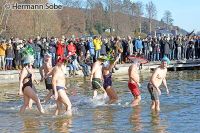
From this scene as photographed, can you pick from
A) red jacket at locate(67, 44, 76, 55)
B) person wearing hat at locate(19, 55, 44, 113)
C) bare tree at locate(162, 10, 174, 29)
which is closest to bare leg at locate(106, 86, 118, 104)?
person wearing hat at locate(19, 55, 44, 113)

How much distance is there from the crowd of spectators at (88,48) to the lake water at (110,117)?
6821mm

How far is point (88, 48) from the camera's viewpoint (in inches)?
1113

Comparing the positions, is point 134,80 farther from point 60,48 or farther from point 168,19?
point 168,19

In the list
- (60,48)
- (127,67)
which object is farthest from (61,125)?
(127,67)

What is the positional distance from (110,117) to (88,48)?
14843 millimetres

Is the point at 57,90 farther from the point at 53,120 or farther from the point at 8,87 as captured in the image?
the point at 8,87

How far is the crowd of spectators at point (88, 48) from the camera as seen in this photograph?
25.9 metres

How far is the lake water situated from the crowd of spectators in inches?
269

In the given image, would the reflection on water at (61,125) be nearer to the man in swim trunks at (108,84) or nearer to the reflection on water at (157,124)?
the reflection on water at (157,124)

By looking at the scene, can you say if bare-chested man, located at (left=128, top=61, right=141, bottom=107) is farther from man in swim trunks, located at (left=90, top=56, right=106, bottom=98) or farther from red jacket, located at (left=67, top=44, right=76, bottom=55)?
red jacket, located at (left=67, top=44, right=76, bottom=55)

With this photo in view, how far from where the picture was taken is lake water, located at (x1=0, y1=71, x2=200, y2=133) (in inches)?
469

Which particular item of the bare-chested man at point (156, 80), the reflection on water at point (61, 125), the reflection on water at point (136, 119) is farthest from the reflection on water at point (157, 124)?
the reflection on water at point (61, 125)

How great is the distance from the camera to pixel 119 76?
28547 millimetres

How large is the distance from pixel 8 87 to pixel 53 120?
402 inches
